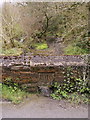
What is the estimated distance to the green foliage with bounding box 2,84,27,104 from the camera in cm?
425

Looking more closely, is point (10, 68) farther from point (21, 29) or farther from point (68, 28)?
point (68, 28)

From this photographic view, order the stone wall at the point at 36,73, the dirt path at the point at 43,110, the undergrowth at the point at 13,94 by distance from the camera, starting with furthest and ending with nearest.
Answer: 1. the stone wall at the point at 36,73
2. the undergrowth at the point at 13,94
3. the dirt path at the point at 43,110

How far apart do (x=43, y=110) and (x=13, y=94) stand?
1.10 meters

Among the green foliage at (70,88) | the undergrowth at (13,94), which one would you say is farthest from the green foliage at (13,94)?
the green foliage at (70,88)

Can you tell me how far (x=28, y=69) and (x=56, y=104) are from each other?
1364mm

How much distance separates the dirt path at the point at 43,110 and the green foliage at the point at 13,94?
181 millimetres

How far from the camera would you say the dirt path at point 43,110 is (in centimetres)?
375

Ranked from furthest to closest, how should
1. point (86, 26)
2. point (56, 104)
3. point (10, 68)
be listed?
point (86, 26)
point (10, 68)
point (56, 104)

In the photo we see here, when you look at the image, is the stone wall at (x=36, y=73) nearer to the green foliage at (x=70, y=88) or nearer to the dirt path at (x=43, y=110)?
the green foliage at (x=70, y=88)

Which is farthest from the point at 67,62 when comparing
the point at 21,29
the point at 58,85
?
the point at 21,29

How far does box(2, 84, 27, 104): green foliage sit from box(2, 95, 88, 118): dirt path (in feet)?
0.60

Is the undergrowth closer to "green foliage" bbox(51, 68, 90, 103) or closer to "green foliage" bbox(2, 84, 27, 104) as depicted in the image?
"green foliage" bbox(2, 84, 27, 104)

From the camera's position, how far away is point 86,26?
7.28 metres

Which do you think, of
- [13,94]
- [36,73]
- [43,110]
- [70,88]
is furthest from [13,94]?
[70,88]
